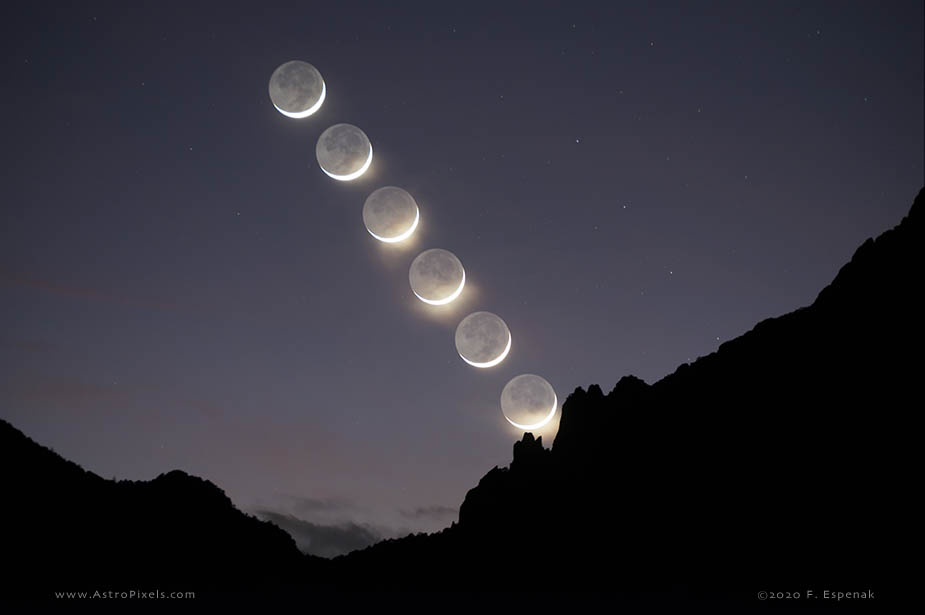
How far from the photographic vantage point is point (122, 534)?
102625 millimetres

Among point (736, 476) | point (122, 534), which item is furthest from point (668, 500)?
point (122, 534)

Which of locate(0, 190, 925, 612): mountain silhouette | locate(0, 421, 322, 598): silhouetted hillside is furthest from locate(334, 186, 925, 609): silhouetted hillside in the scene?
locate(0, 421, 322, 598): silhouetted hillside

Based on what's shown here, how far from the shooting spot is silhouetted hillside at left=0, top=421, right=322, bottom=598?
85750mm

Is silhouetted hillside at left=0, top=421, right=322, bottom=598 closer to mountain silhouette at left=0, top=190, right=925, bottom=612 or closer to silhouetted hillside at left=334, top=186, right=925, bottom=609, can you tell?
mountain silhouette at left=0, top=190, right=925, bottom=612

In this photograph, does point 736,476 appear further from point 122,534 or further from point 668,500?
point 122,534

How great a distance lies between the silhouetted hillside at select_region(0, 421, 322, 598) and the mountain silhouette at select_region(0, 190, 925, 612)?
344mm

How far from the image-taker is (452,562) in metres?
114

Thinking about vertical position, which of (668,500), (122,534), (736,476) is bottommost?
(122,534)

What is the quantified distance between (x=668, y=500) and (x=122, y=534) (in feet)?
300

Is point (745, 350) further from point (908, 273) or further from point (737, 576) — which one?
point (737, 576)

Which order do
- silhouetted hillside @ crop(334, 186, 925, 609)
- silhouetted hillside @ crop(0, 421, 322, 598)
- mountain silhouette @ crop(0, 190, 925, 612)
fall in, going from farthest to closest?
silhouetted hillside @ crop(0, 421, 322, 598) < mountain silhouette @ crop(0, 190, 925, 612) < silhouetted hillside @ crop(334, 186, 925, 609)

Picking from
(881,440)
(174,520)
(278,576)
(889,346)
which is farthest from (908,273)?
(174,520)

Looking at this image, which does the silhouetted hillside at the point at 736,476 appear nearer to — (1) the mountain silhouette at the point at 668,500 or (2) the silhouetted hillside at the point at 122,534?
(1) the mountain silhouette at the point at 668,500

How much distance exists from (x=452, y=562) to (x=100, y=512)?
204ft
